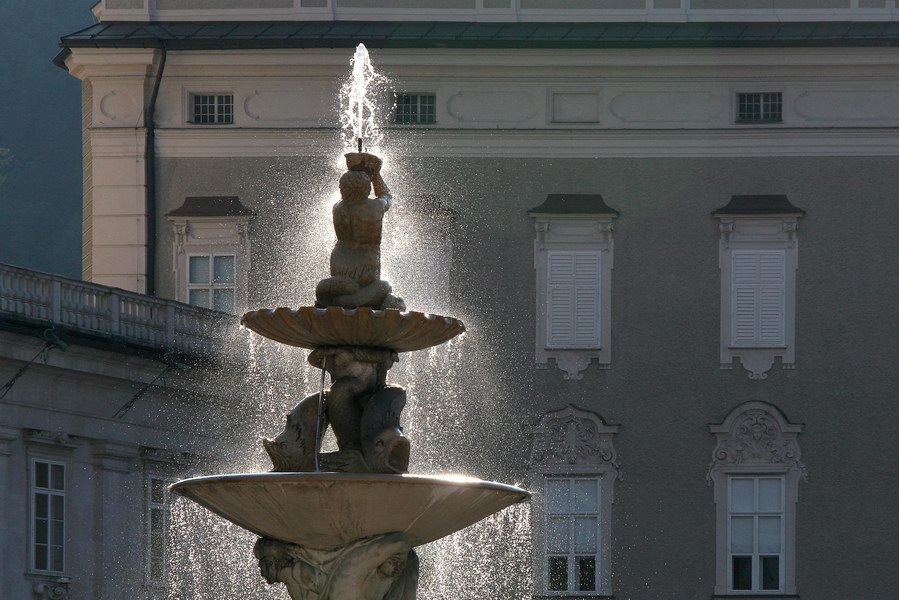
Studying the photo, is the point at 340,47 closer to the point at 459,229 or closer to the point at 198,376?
the point at 459,229

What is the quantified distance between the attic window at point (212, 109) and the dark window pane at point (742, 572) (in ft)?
35.4

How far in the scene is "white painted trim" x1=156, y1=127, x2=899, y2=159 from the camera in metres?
38.6

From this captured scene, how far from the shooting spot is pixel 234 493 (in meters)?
15.0

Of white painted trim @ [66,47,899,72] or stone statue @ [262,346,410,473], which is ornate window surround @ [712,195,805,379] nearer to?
white painted trim @ [66,47,899,72]

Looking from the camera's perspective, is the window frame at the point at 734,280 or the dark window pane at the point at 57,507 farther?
the window frame at the point at 734,280

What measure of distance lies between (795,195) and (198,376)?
998cm

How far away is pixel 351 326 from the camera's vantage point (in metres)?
15.9

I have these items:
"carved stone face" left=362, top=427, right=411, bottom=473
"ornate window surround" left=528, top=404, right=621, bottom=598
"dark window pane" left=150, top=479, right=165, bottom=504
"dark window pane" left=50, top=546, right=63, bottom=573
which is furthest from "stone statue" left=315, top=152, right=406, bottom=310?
"ornate window surround" left=528, top=404, right=621, bottom=598

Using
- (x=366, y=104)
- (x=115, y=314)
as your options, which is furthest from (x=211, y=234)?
(x=115, y=314)

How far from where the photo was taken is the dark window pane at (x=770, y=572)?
37.8m

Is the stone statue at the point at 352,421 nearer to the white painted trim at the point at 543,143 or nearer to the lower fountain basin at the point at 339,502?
the lower fountain basin at the point at 339,502

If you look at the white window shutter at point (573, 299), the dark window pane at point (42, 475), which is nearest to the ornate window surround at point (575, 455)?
the white window shutter at point (573, 299)

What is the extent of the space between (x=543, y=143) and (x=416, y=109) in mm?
2148

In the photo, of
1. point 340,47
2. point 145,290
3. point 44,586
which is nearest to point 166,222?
point 145,290
